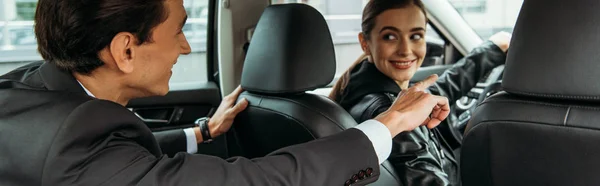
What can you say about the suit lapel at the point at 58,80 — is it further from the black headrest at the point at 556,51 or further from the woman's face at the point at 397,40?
the woman's face at the point at 397,40

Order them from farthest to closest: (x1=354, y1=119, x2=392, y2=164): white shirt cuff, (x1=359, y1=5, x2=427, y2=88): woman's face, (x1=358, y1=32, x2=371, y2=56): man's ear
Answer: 1. (x1=358, y1=32, x2=371, y2=56): man's ear
2. (x1=359, y1=5, x2=427, y2=88): woman's face
3. (x1=354, y1=119, x2=392, y2=164): white shirt cuff

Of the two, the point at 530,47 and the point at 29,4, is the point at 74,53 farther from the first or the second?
the point at 29,4

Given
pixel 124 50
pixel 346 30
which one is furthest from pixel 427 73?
pixel 124 50

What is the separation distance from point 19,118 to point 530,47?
3.58 ft

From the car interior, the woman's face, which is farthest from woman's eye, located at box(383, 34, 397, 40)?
the car interior

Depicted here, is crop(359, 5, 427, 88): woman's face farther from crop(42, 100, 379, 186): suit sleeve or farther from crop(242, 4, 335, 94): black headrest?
crop(42, 100, 379, 186): suit sleeve

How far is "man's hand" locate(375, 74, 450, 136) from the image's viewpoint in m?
1.48

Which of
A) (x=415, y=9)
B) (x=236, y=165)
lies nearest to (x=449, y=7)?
(x=415, y=9)

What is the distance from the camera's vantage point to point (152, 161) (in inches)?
48.0

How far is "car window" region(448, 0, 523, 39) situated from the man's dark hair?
7.32 feet

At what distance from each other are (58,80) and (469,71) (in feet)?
6.73

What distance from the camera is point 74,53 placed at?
52.2 inches

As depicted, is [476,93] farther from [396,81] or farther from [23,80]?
[23,80]

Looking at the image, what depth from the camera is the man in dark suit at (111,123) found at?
118 cm
